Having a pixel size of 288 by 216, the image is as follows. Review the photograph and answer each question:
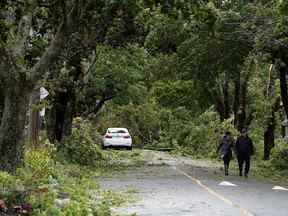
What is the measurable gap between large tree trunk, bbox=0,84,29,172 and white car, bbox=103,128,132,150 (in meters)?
33.9

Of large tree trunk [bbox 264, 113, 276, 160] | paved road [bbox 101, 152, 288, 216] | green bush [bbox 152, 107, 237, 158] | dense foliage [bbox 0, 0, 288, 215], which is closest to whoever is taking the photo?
paved road [bbox 101, 152, 288, 216]

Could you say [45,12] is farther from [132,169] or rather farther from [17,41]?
[132,169]

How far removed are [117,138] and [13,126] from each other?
1341 inches

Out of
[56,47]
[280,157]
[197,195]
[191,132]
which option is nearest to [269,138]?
[280,157]

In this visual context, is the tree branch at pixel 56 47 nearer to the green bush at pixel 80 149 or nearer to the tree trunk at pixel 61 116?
the green bush at pixel 80 149

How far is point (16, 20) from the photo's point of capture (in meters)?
19.2

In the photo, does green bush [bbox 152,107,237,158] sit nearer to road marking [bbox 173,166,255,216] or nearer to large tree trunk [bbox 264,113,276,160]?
large tree trunk [bbox 264,113,276,160]

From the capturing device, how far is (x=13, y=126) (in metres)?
15.6

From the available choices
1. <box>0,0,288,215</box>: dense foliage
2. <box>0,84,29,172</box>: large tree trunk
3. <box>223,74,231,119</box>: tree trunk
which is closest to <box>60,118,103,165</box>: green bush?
<box>0,0,288,215</box>: dense foliage

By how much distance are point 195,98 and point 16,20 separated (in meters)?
28.7

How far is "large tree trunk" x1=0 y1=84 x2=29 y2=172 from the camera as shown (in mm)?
15523

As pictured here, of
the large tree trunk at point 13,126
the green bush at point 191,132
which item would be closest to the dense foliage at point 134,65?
the large tree trunk at point 13,126

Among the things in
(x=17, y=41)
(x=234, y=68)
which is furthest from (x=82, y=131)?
(x=17, y=41)

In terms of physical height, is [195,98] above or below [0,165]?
above
